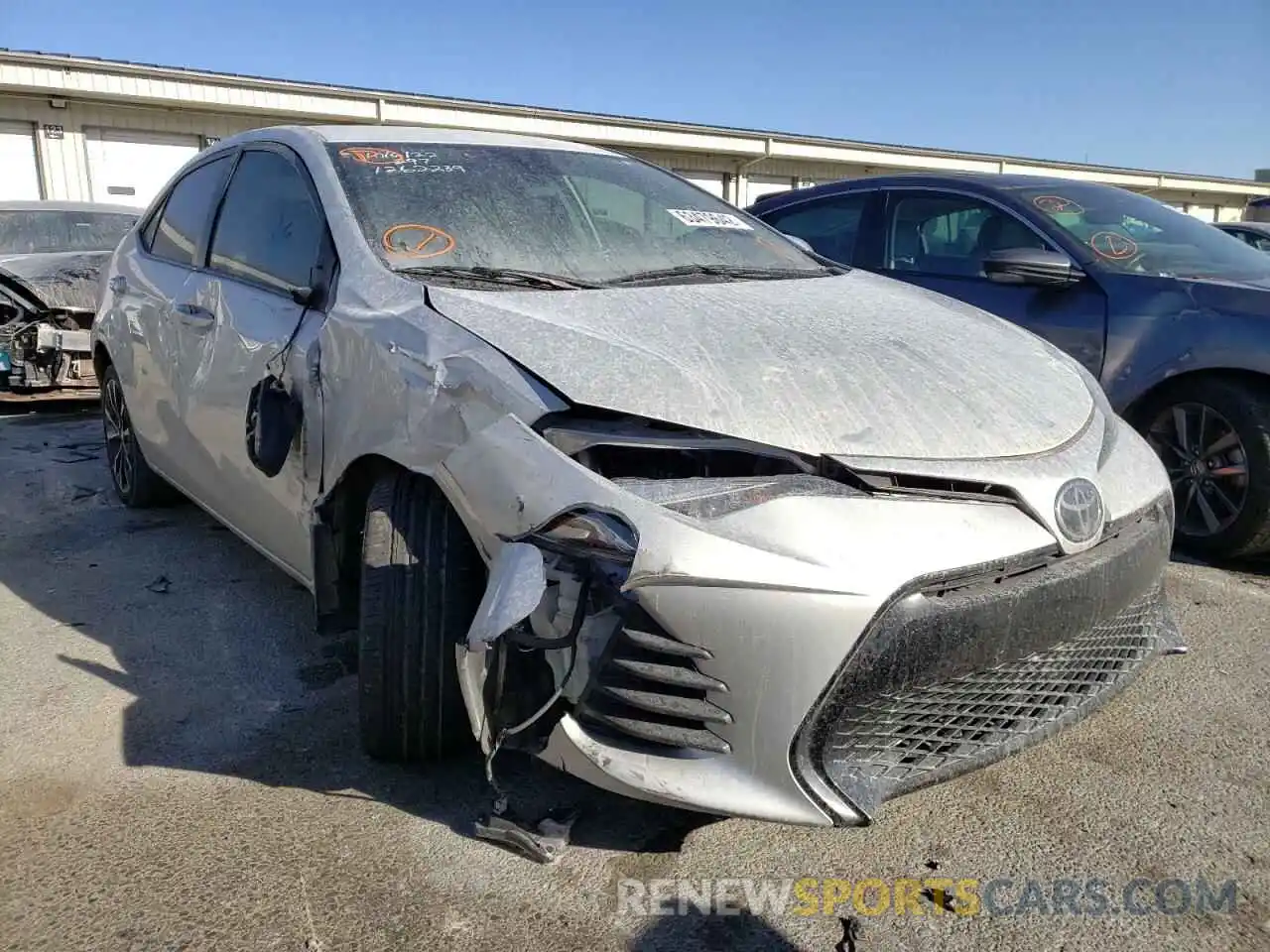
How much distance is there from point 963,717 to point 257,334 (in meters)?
2.13

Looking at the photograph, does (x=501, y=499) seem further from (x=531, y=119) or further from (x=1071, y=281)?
(x=531, y=119)

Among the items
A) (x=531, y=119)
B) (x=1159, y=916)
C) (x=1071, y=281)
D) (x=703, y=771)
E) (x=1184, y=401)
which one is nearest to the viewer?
(x=703, y=771)

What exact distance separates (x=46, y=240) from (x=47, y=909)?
7401mm

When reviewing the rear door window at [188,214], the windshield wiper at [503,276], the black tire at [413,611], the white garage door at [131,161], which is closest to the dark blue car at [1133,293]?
the windshield wiper at [503,276]

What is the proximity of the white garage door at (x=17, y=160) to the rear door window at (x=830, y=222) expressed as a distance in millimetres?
12210

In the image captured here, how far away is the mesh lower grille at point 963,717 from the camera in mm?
1771

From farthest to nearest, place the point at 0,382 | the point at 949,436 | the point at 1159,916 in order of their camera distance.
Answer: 1. the point at 0,382
2. the point at 949,436
3. the point at 1159,916

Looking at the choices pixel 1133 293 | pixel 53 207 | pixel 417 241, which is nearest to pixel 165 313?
pixel 417 241

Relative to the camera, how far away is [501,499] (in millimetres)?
1862

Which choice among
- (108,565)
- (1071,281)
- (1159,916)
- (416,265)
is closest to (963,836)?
(1159,916)

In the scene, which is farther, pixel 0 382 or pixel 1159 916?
pixel 0 382

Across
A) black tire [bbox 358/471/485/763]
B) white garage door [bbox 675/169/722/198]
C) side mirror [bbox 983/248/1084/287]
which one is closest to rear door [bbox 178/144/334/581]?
black tire [bbox 358/471/485/763]

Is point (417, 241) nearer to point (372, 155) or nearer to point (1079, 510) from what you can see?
point (372, 155)

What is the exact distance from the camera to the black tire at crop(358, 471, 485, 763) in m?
2.10
